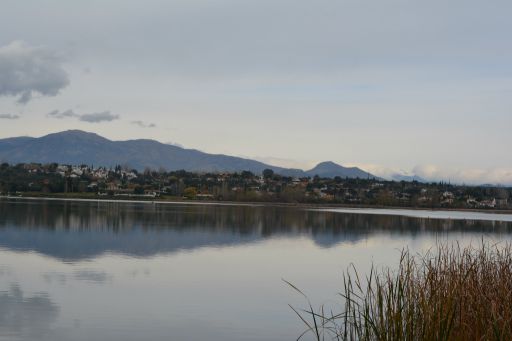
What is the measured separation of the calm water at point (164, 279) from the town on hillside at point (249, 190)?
102m

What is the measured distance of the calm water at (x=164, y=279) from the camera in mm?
15930

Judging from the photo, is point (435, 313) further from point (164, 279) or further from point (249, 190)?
point (249, 190)

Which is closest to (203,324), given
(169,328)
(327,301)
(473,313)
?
(169,328)

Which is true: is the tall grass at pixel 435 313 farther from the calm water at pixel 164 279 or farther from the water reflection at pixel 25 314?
the water reflection at pixel 25 314

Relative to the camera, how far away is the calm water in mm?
15930

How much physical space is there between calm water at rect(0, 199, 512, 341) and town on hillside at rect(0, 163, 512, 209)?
10202cm

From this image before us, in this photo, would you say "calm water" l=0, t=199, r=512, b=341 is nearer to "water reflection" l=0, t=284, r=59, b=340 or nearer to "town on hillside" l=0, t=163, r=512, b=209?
"water reflection" l=0, t=284, r=59, b=340

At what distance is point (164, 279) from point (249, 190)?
5308 inches

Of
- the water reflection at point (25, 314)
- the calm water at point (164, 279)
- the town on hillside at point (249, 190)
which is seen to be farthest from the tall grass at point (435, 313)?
the town on hillside at point (249, 190)

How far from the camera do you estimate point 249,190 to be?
519 ft

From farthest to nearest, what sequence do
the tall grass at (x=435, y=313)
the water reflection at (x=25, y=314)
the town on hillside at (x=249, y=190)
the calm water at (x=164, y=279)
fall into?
the town on hillside at (x=249, y=190)
the calm water at (x=164, y=279)
the water reflection at (x=25, y=314)
the tall grass at (x=435, y=313)

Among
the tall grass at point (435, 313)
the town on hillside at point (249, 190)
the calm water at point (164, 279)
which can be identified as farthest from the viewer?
the town on hillside at point (249, 190)

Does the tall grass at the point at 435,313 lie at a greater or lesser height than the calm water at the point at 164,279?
greater

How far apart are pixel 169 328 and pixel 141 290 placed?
206 inches
